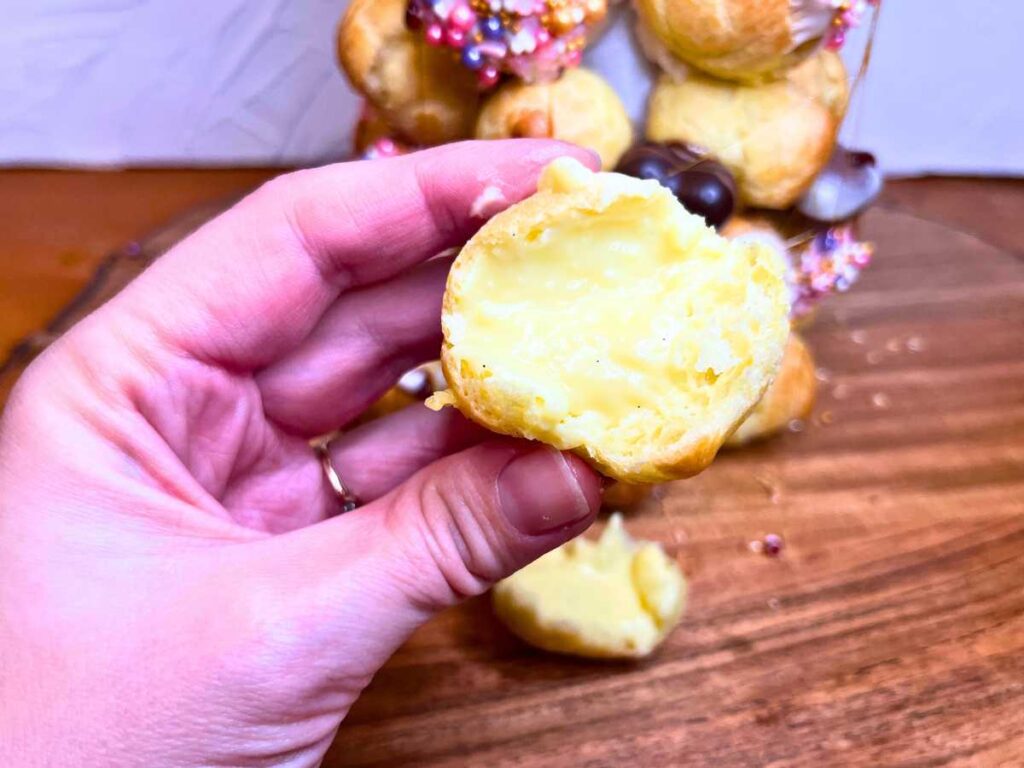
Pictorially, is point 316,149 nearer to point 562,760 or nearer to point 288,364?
point 288,364

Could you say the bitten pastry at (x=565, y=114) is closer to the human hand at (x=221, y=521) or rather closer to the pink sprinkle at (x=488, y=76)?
the pink sprinkle at (x=488, y=76)

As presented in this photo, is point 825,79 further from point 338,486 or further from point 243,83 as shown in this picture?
point 243,83

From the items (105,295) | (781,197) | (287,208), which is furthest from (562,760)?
(105,295)

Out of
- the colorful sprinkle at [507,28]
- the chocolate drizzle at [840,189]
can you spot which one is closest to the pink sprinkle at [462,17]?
the colorful sprinkle at [507,28]

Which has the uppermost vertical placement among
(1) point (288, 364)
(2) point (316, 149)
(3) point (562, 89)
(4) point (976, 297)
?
(3) point (562, 89)

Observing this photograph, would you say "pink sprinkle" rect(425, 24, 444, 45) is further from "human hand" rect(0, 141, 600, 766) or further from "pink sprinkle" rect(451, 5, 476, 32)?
"human hand" rect(0, 141, 600, 766)

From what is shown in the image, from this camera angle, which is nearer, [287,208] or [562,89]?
[287,208]

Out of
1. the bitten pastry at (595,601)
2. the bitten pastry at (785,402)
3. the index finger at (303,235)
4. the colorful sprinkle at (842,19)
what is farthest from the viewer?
the bitten pastry at (785,402)

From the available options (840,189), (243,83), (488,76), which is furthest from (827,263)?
(243,83)
